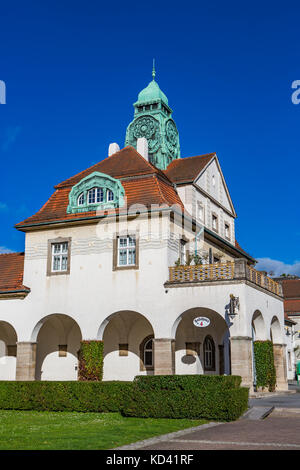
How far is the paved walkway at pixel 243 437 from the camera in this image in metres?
10.6

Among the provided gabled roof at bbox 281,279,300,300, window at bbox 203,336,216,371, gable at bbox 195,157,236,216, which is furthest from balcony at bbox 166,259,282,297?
gabled roof at bbox 281,279,300,300

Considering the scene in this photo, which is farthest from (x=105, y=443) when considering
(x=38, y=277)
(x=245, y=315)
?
(x=38, y=277)

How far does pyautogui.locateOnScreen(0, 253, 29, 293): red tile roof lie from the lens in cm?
2755

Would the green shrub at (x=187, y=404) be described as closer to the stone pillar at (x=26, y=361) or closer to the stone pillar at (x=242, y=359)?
the stone pillar at (x=242, y=359)

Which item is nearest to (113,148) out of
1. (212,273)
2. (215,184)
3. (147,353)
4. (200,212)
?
(215,184)

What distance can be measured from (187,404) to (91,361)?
10.2m

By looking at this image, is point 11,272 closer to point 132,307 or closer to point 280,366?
point 132,307

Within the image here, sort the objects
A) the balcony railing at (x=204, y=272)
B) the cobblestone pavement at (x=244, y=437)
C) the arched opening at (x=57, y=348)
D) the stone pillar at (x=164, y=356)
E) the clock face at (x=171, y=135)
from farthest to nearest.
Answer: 1. the clock face at (x=171, y=135)
2. the arched opening at (x=57, y=348)
3. the balcony railing at (x=204, y=272)
4. the stone pillar at (x=164, y=356)
5. the cobblestone pavement at (x=244, y=437)

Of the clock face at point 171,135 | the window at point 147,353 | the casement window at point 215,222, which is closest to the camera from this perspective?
the window at point 147,353

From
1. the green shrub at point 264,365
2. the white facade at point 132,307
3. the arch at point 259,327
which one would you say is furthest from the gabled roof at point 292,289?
the arch at point 259,327

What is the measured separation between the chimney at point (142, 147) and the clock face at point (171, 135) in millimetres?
2014

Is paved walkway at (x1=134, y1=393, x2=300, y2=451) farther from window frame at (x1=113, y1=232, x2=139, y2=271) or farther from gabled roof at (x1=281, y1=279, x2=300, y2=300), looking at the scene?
gabled roof at (x1=281, y1=279, x2=300, y2=300)

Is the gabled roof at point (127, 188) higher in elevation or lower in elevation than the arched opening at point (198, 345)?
higher

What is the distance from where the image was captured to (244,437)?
1208 cm
